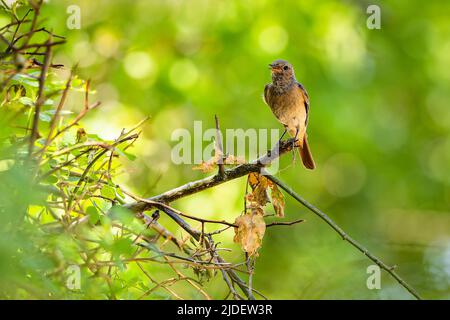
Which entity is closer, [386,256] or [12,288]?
[12,288]

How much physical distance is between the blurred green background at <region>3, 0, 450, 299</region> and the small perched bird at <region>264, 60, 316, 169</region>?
1665 mm

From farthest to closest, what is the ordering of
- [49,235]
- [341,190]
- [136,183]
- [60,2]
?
[341,190] → [136,183] → [60,2] → [49,235]

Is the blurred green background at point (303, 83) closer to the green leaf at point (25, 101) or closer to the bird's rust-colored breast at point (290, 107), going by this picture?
the bird's rust-colored breast at point (290, 107)

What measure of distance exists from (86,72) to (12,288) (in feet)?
19.8

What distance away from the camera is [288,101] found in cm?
484

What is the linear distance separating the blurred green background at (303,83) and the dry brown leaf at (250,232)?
381cm

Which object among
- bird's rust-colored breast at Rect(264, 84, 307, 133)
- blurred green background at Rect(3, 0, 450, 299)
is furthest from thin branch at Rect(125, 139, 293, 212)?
blurred green background at Rect(3, 0, 450, 299)

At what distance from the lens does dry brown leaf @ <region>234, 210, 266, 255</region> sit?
2.31m

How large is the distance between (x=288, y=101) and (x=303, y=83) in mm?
2649

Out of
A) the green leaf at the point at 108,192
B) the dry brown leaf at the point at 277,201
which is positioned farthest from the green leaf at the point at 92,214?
the dry brown leaf at the point at 277,201

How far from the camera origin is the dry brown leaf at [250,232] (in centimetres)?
231

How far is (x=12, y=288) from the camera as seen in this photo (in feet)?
4.64
